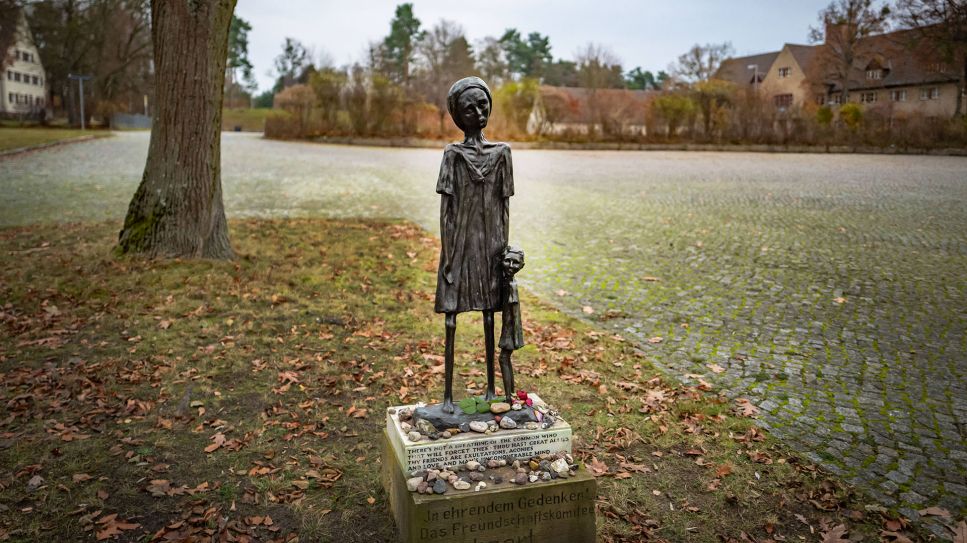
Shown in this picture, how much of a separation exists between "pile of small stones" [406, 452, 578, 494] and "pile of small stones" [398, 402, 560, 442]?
16 centimetres

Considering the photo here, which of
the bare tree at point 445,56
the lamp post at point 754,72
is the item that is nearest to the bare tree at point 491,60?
the bare tree at point 445,56

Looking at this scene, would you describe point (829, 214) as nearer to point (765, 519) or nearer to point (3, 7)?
point (765, 519)

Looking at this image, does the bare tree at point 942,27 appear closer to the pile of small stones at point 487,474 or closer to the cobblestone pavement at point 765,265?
the cobblestone pavement at point 765,265

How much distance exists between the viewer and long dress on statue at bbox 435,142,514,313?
3.81 m

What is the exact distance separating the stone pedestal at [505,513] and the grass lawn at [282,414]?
1.92ft

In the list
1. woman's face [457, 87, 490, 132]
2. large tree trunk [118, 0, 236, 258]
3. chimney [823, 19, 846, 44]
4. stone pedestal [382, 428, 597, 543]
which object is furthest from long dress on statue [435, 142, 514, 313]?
chimney [823, 19, 846, 44]

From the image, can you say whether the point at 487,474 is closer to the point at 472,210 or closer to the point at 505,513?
the point at 505,513

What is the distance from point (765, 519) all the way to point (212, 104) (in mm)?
8579

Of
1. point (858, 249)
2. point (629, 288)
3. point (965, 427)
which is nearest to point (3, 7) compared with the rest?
point (629, 288)

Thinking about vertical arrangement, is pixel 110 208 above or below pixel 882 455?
above

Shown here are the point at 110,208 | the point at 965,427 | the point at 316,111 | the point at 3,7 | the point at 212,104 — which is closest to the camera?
the point at 965,427

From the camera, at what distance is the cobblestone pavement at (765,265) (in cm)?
560

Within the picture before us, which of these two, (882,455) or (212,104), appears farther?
(212,104)

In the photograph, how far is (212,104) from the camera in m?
9.70
